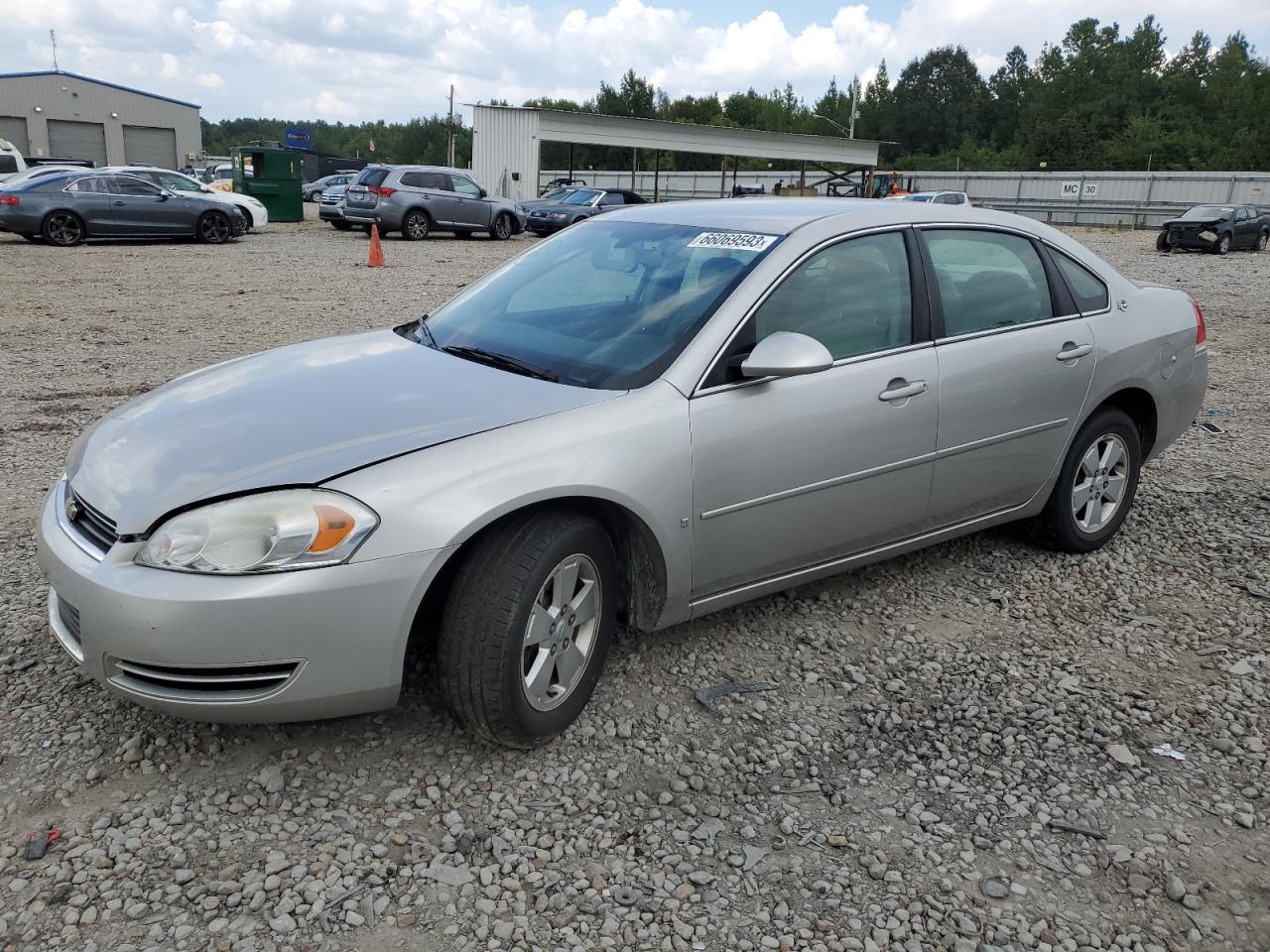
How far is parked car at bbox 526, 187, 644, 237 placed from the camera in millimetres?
26734

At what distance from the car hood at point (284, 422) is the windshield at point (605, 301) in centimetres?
18

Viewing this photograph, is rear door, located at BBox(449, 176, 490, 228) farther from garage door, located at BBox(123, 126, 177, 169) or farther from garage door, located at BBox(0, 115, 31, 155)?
garage door, located at BBox(0, 115, 31, 155)

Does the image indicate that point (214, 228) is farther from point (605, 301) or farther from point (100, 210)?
point (605, 301)

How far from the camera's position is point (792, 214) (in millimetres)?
3883

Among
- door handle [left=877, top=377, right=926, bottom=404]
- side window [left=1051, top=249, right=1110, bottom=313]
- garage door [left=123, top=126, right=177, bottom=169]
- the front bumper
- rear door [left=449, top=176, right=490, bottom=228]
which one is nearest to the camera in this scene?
the front bumper

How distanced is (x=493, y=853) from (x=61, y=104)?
59.4 m

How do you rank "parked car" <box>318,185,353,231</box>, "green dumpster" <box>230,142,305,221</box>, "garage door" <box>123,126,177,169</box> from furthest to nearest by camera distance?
"garage door" <box>123,126,177,169</box> → "green dumpster" <box>230,142,305,221</box> → "parked car" <box>318,185,353,231</box>

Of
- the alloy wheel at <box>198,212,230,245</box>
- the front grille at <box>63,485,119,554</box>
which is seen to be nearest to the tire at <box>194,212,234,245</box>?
the alloy wheel at <box>198,212,230,245</box>

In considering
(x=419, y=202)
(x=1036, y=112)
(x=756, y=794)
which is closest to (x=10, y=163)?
(x=419, y=202)

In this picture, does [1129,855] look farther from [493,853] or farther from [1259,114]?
[1259,114]

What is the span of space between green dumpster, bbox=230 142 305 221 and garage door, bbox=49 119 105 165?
2976cm

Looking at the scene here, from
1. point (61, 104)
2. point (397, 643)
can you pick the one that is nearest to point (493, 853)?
point (397, 643)

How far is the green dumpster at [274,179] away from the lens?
27438 mm

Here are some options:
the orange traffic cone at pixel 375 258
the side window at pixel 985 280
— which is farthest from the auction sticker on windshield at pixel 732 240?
the orange traffic cone at pixel 375 258
